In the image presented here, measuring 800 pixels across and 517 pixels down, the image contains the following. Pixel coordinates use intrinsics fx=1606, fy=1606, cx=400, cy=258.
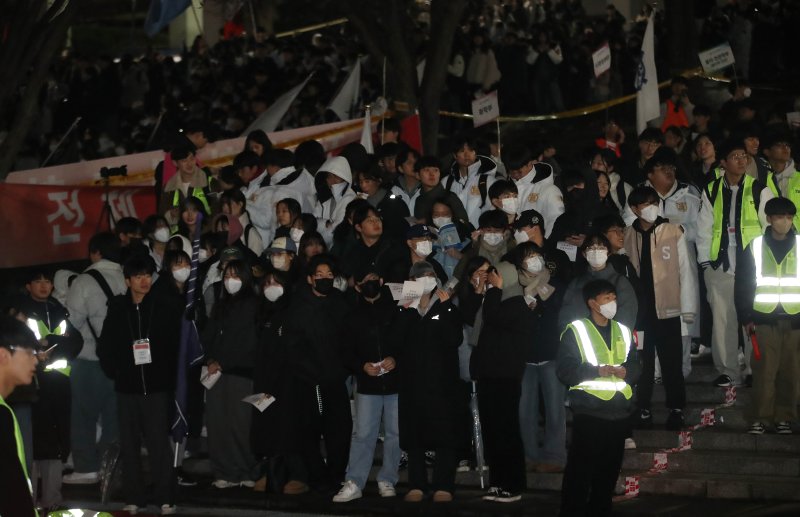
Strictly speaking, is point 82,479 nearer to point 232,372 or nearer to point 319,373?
point 232,372

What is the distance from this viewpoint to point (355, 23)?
71.0 feet

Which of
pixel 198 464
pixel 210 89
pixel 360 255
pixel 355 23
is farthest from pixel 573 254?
pixel 210 89

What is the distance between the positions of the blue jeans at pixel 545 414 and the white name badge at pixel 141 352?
3236 mm

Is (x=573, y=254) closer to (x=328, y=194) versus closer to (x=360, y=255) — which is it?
(x=360, y=255)

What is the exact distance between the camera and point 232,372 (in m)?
14.8

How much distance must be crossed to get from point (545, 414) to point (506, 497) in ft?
3.12

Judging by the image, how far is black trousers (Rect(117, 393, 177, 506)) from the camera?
1395 cm

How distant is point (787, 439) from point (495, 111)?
6431 millimetres

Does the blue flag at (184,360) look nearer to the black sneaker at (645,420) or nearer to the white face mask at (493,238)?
the white face mask at (493,238)

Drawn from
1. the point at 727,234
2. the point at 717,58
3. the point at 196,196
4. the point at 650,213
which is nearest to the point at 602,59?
the point at 717,58

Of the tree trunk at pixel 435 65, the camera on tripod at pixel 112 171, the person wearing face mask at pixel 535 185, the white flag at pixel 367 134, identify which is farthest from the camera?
the tree trunk at pixel 435 65

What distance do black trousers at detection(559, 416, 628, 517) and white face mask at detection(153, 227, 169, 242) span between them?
19.5ft

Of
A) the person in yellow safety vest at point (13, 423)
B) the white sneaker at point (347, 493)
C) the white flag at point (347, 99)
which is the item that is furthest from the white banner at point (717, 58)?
the person in yellow safety vest at point (13, 423)

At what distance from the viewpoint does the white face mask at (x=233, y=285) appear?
14.6 m
